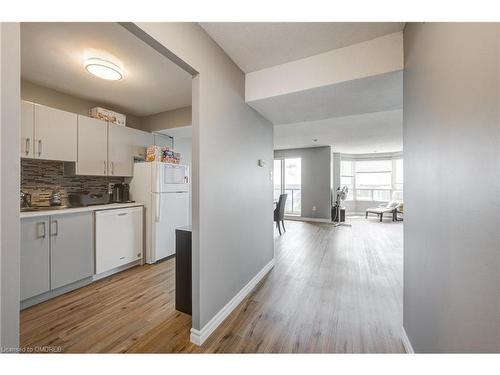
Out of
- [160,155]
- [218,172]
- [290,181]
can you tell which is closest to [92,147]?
[160,155]

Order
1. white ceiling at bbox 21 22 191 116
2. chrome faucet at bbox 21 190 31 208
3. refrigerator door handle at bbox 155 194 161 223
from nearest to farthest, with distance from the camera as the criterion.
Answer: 1. white ceiling at bbox 21 22 191 116
2. chrome faucet at bbox 21 190 31 208
3. refrigerator door handle at bbox 155 194 161 223

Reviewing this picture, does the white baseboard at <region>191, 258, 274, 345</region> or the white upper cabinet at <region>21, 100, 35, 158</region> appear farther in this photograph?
the white upper cabinet at <region>21, 100, 35, 158</region>

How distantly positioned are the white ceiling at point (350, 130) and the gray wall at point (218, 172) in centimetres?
237

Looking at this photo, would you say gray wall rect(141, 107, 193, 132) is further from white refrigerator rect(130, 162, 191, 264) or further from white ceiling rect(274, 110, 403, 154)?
white ceiling rect(274, 110, 403, 154)

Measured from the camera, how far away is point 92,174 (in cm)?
269

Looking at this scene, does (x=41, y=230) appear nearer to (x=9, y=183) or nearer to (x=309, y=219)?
(x=9, y=183)

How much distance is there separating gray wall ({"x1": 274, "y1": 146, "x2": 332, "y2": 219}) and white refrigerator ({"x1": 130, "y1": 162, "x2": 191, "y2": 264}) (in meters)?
4.92

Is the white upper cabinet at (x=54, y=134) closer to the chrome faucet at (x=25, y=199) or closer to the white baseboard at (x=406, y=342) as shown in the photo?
the chrome faucet at (x=25, y=199)

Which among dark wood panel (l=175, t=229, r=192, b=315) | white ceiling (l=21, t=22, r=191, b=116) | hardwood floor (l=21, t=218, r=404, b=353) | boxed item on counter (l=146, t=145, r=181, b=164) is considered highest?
white ceiling (l=21, t=22, r=191, b=116)

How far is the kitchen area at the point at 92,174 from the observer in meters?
1.80

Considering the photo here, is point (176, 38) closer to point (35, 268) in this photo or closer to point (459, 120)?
point (459, 120)

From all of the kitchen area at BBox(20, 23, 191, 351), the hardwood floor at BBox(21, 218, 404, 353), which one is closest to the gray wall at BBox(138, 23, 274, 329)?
the hardwood floor at BBox(21, 218, 404, 353)

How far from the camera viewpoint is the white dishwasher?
248cm
